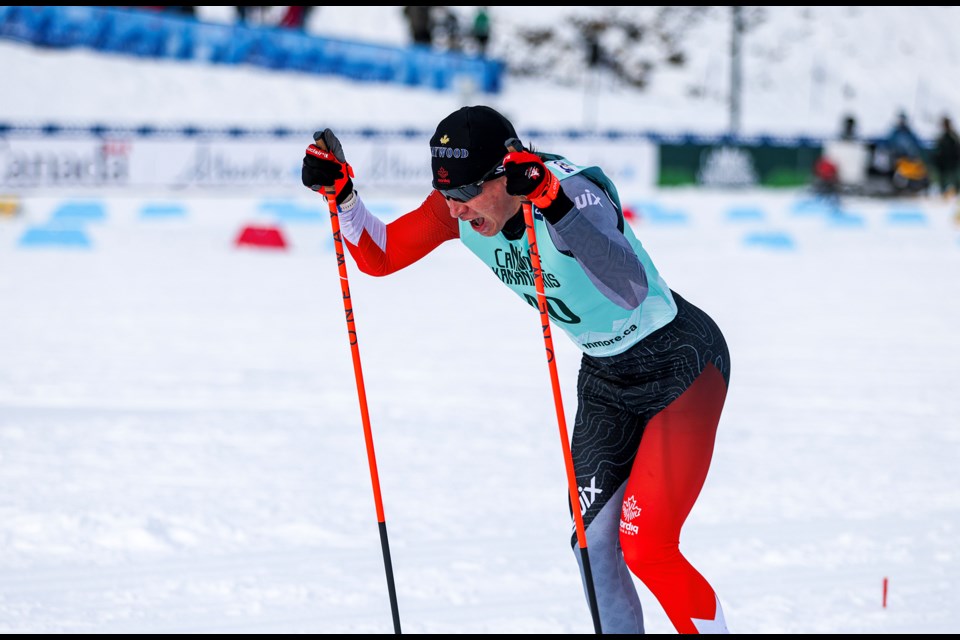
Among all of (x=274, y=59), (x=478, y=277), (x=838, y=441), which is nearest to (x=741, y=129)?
(x=274, y=59)

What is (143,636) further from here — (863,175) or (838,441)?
(863,175)

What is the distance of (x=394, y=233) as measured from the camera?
3.62 meters

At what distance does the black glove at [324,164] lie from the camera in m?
3.34

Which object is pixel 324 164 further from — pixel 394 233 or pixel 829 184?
pixel 829 184

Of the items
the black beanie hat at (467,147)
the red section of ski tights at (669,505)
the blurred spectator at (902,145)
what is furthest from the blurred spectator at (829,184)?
the black beanie hat at (467,147)

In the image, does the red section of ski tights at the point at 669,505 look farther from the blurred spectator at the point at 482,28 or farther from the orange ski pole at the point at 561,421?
the blurred spectator at the point at 482,28

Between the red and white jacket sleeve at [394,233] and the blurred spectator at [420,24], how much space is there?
104 feet

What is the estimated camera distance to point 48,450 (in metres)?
6.12

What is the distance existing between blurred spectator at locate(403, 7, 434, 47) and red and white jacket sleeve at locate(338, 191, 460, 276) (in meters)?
31.8

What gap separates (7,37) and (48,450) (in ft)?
80.6

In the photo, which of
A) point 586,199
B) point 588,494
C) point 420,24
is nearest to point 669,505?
point 588,494

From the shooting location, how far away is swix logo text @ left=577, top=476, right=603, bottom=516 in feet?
11.2

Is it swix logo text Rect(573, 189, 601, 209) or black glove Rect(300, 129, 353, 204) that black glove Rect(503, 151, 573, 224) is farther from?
black glove Rect(300, 129, 353, 204)

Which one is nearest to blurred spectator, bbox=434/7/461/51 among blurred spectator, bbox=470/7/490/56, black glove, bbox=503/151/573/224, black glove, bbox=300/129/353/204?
blurred spectator, bbox=470/7/490/56
